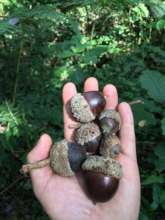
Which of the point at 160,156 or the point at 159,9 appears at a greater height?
the point at 159,9

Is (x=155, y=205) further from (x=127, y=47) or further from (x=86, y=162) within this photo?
(x=127, y=47)

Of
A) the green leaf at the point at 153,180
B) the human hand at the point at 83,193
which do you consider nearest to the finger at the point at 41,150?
the human hand at the point at 83,193

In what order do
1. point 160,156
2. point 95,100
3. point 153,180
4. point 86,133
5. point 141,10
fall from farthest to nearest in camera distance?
point 141,10
point 153,180
point 160,156
point 95,100
point 86,133

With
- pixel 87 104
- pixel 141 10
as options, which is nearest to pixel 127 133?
pixel 87 104

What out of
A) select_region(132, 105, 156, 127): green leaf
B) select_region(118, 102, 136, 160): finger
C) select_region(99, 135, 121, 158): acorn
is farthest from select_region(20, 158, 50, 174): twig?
select_region(132, 105, 156, 127): green leaf

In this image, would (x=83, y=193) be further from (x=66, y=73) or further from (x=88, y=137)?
(x=66, y=73)

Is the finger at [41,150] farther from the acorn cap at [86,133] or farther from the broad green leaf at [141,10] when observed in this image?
the broad green leaf at [141,10]

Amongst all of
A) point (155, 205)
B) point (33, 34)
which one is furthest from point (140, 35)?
point (155, 205)
